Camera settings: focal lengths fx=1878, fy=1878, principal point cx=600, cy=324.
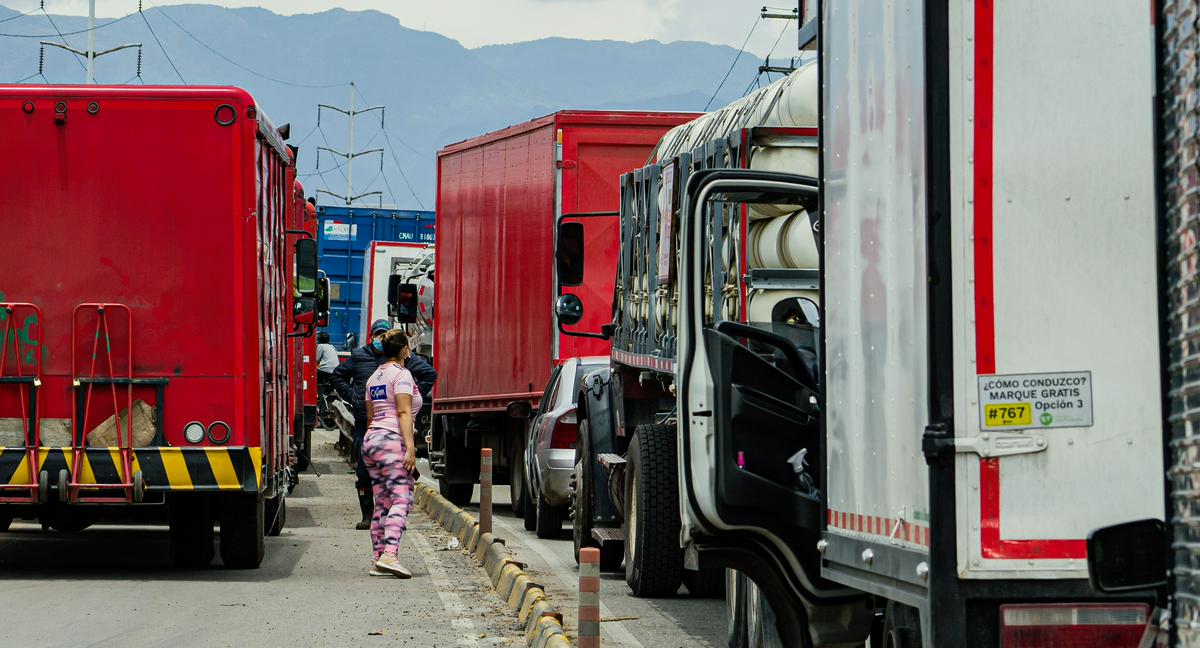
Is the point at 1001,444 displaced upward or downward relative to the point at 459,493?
upward

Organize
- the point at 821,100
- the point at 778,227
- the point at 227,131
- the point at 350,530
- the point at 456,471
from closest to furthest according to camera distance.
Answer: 1. the point at 821,100
2. the point at 778,227
3. the point at 227,131
4. the point at 350,530
5. the point at 456,471

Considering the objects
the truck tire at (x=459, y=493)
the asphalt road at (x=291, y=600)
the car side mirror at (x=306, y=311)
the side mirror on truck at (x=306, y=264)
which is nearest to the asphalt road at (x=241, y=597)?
the asphalt road at (x=291, y=600)

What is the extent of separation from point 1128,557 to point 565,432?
1198 centimetres

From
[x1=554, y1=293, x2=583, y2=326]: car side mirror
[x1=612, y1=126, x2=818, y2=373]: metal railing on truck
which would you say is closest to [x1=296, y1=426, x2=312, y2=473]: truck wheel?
[x1=554, y1=293, x2=583, y2=326]: car side mirror

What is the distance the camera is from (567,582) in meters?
12.6

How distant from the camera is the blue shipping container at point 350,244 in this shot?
127 ft

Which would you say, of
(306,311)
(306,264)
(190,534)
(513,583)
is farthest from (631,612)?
(306,311)

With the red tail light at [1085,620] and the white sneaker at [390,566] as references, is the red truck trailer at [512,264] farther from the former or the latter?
the red tail light at [1085,620]

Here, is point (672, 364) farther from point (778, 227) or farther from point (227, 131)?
point (227, 131)

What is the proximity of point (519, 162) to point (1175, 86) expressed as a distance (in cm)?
1533

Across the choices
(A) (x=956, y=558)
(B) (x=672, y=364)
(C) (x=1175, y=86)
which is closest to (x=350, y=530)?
(B) (x=672, y=364)

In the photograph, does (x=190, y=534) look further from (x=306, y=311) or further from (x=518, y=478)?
(x=518, y=478)

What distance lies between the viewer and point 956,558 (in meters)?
4.85

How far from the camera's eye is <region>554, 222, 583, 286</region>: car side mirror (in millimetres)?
13844
